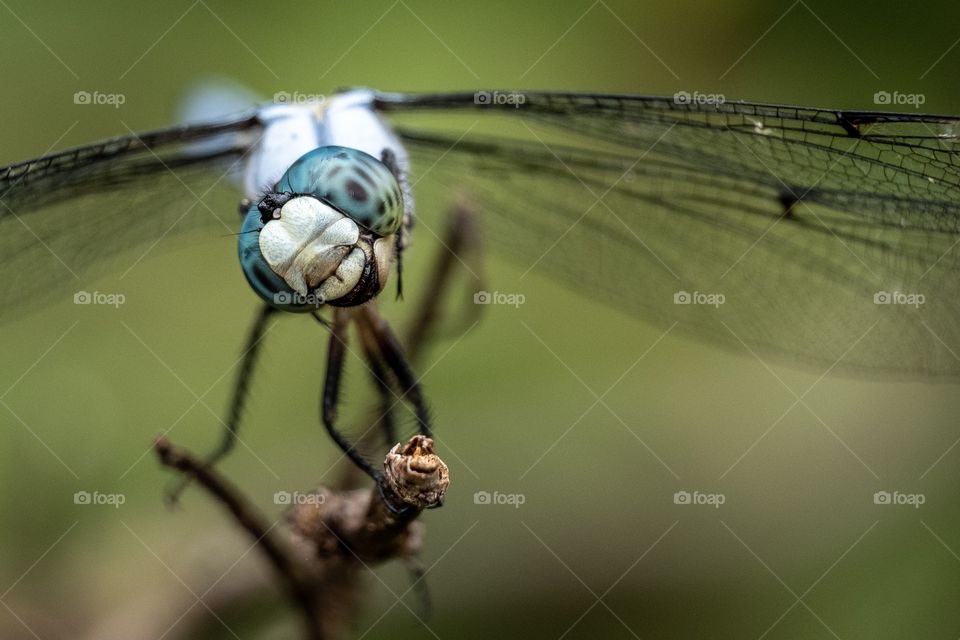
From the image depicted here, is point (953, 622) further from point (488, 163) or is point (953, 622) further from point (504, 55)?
point (504, 55)

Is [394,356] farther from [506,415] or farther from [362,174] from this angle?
[506,415]

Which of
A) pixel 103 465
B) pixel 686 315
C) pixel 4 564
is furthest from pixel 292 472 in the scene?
pixel 686 315
